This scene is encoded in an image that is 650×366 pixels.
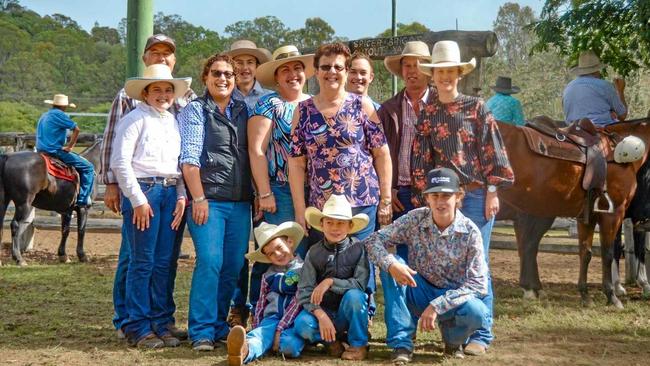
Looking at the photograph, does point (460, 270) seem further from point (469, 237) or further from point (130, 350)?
point (130, 350)

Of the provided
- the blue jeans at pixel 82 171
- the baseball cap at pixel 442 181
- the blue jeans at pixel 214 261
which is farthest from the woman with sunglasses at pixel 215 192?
the blue jeans at pixel 82 171

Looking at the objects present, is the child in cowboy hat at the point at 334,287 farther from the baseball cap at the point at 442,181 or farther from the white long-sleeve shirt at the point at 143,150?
the white long-sleeve shirt at the point at 143,150

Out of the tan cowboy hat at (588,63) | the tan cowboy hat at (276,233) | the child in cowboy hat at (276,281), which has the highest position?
the tan cowboy hat at (588,63)

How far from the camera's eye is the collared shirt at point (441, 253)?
17.9 ft

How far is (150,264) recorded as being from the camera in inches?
237

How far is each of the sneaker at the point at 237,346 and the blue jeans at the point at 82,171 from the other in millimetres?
7557

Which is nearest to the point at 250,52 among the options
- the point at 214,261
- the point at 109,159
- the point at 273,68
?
the point at 273,68

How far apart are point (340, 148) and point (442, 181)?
68 cm

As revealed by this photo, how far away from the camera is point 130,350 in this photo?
19.3ft

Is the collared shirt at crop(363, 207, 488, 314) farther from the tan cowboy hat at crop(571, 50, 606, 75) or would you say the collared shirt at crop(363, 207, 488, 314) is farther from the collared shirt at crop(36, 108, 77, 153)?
the collared shirt at crop(36, 108, 77, 153)

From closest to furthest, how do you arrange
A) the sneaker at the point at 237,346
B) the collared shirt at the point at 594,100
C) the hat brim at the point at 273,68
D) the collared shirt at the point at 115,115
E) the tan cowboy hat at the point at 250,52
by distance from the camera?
the sneaker at the point at 237,346, the hat brim at the point at 273,68, the collared shirt at the point at 115,115, the tan cowboy hat at the point at 250,52, the collared shirt at the point at 594,100

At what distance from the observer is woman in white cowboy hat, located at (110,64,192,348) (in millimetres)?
5895

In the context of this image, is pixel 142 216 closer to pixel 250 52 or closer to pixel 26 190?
pixel 250 52

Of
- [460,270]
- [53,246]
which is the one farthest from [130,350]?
[53,246]
